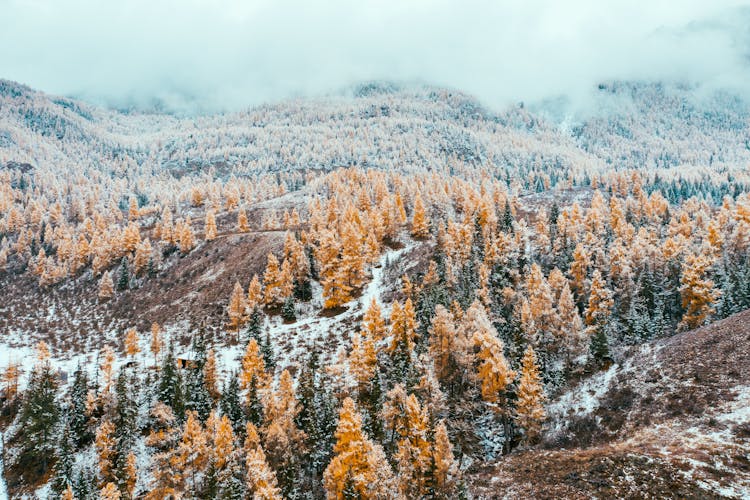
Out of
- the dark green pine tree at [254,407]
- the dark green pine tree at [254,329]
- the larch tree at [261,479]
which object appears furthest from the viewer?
the dark green pine tree at [254,329]

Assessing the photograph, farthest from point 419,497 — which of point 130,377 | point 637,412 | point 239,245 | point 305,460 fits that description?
point 239,245

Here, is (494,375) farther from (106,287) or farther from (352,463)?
(106,287)

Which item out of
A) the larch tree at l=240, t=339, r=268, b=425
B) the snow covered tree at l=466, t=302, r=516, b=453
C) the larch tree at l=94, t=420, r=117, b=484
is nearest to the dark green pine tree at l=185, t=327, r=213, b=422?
the larch tree at l=240, t=339, r=268, b=425

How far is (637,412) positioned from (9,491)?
254 feet

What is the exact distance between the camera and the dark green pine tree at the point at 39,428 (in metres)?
58.2

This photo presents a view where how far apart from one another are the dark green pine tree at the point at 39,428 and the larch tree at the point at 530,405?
63.0m

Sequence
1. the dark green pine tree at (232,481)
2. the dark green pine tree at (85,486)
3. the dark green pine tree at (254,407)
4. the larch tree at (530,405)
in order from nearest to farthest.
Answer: the dark green pine tree at (232,481), the larch tree at (530,405), the dark green pine tree at (85,486), the dark green pine tree at (254,407)

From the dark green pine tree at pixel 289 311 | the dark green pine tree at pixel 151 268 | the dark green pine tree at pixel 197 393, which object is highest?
the dark green pine tree at pixel 151 268

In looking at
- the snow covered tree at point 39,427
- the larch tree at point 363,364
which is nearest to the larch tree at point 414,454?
the larch tree at point 363,364

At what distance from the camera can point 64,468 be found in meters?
51.4

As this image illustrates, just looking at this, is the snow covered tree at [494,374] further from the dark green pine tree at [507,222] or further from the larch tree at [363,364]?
the dark green pine tree at [507,222]

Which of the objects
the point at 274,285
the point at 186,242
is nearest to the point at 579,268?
the point at 274,285

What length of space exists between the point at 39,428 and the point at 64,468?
11131mm

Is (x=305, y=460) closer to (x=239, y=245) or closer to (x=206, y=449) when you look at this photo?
(x=206, y=449)
